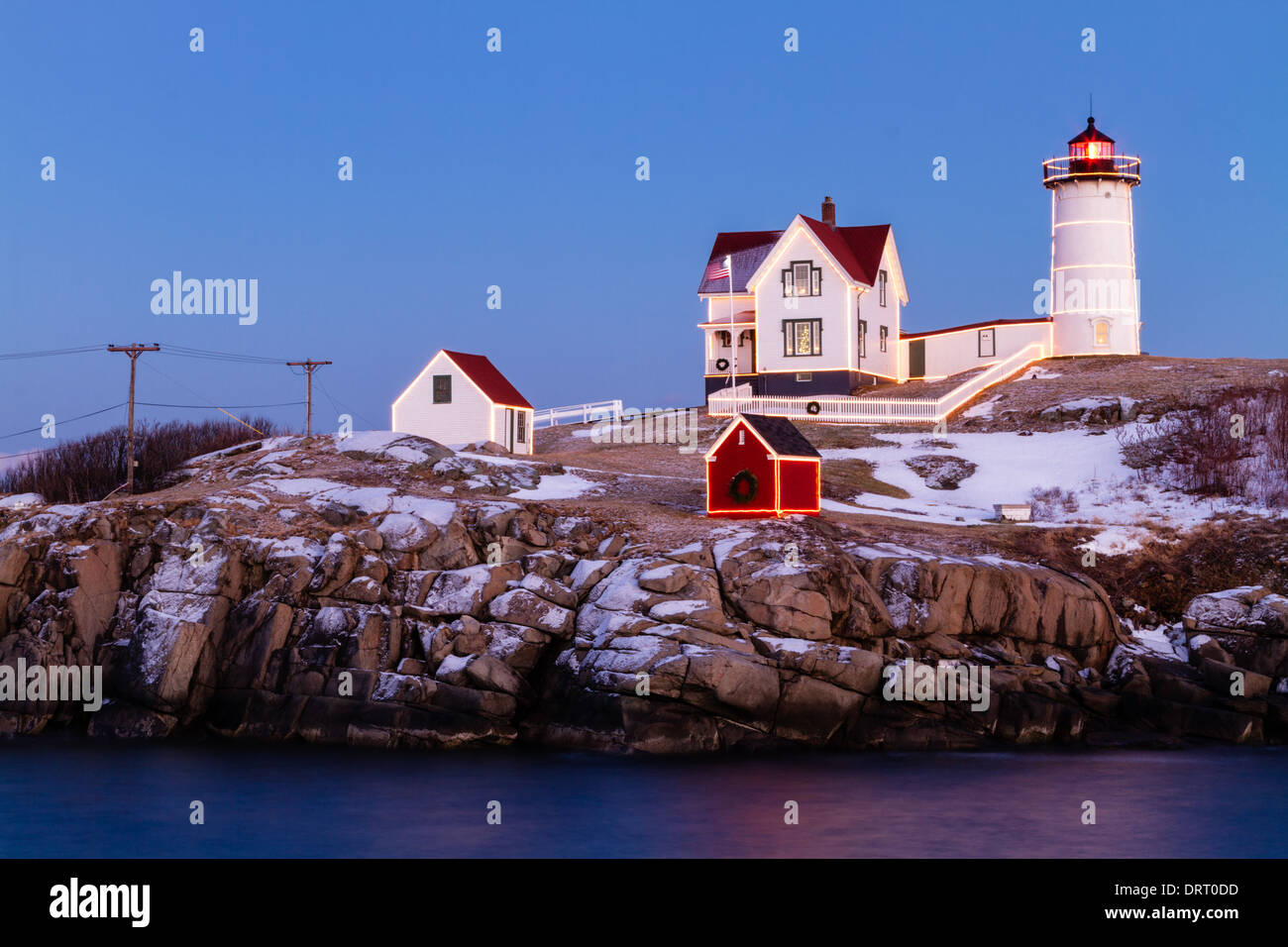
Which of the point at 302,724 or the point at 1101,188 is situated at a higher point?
the point at 1101,188

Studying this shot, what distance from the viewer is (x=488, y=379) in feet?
178

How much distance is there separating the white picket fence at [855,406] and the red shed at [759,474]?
1841 centimetres

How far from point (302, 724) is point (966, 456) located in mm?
30061

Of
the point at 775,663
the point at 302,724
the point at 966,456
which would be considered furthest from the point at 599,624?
the point at 966,456

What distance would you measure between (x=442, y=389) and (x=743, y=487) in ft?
56.1

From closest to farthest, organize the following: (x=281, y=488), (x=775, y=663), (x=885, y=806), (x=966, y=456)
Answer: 1. (x=885, y=806)
2. (x=775, y=663)
3. (x=281, y=488)
4. (x=966, y=456)

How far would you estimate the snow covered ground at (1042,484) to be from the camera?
4472cm

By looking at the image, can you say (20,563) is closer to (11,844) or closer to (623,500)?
(11,844)

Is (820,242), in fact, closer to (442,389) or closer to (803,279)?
(803,279)

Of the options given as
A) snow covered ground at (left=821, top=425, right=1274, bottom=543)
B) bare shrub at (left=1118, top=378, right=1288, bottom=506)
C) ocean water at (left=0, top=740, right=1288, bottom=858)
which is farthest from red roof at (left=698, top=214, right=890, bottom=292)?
ocean water at (left=0, top=740, right=1288, bottom=858)

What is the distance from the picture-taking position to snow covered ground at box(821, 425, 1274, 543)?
44719 mm

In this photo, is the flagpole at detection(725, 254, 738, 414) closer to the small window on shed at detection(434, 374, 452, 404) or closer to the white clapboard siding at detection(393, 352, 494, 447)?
the white clapboard siding at detection(393, 352, 494, 447)

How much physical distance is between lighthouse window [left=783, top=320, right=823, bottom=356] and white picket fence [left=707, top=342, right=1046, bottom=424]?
2.18 metres

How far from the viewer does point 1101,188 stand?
2670 inches
